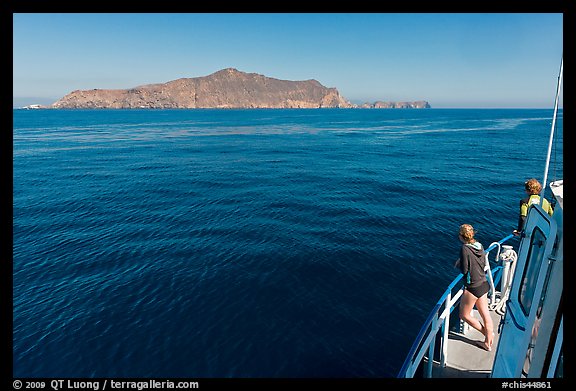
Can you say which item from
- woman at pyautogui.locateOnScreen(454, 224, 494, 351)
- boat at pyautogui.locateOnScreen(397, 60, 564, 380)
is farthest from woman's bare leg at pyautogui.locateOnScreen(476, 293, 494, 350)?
boat at pyautogui.locateOnScreen(397, 60, 564, 380)

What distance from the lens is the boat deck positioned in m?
7.40

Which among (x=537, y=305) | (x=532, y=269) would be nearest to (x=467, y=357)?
(x=532, y=269)

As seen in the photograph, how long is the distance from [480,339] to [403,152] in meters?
56.0

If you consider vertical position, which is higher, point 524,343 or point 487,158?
point 524,343

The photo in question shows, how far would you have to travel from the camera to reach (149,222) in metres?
26.3

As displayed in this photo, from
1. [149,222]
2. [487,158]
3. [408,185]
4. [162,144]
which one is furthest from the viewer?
[162,144]

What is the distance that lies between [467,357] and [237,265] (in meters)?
13.9

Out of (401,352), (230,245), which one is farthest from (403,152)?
(401,352)

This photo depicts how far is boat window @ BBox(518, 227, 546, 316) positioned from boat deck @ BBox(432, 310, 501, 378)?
3.25 m

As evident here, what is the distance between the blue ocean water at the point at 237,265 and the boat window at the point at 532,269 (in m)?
1.43

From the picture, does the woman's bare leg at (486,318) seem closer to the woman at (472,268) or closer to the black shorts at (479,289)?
the woman at (472,268)

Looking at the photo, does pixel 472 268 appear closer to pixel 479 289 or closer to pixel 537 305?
pixel 479 289

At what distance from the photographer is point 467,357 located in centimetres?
778
